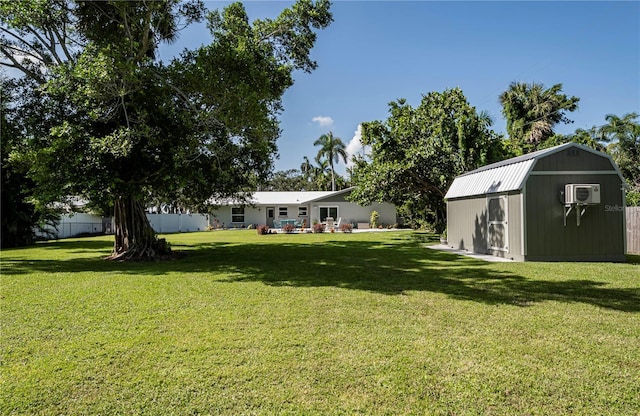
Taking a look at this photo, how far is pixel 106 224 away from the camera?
1215 inches

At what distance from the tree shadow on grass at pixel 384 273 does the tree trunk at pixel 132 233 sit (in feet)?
2.93

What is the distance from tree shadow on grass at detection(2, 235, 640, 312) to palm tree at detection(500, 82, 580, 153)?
18.2 meters

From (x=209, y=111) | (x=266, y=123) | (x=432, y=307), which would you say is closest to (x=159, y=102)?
(x=209, y=111)

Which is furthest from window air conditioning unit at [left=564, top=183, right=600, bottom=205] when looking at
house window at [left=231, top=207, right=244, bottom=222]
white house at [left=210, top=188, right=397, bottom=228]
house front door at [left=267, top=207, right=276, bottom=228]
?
house window at [left=231, top=207, right=244, bottom=222]

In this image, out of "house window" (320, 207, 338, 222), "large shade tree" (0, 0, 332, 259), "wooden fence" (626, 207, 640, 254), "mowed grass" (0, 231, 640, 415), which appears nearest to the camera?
"mowed grass" (0, 231, 640, 415)

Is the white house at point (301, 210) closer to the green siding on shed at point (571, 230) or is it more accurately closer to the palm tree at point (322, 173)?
the palm tree at point (322, 173)

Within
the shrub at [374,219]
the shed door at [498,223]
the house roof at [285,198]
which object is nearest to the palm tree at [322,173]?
the house roof at [285,198]

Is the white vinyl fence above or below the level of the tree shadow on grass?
above

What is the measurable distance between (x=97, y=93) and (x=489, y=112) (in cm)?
1919

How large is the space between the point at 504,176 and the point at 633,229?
5.20 meters

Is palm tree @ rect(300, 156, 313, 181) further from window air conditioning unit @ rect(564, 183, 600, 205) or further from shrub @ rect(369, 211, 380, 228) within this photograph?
window air conditioning unit @ rect(564, 183, 600, 205)

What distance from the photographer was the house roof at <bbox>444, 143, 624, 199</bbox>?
35.0 ft

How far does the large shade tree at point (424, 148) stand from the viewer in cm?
1834

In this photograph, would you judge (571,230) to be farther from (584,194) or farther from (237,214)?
(237,214)
